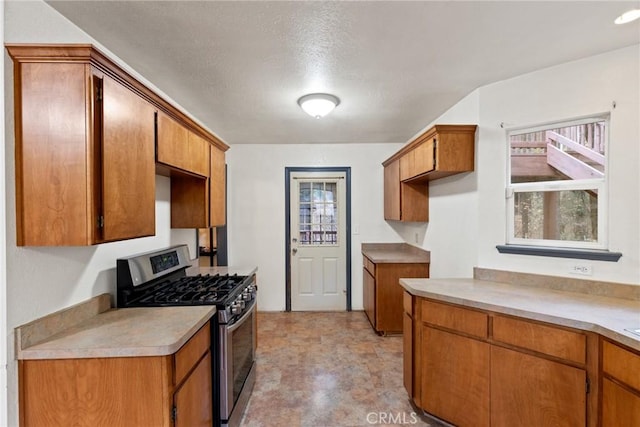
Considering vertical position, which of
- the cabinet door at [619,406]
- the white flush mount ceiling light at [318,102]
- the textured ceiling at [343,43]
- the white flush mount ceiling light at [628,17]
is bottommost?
the cabinet door at [619,406]

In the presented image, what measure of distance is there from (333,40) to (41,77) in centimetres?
141

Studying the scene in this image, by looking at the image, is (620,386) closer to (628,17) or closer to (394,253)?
(628,17)

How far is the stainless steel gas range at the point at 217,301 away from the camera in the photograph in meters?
1.84

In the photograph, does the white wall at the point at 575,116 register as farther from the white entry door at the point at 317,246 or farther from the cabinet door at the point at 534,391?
the white entry door at the point at 317,246

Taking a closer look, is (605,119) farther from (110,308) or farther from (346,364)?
(110,308)

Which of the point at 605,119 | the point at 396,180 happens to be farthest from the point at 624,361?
the point at 396,180

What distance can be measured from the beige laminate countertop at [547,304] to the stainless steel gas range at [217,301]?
126 centimetres

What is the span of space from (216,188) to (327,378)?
1980mm

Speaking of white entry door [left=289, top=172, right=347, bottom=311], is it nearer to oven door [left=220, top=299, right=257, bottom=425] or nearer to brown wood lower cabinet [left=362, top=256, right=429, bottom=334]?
brown wood lower cabinet [left=362, top=256, right=429, bottom=334]

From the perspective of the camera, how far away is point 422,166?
112 inches

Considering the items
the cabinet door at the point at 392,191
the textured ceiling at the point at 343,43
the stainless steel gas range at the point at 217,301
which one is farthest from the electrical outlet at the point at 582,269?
the stainless steel gas range at the point at 217,301

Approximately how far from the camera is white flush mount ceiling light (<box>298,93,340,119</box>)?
2.56 metres

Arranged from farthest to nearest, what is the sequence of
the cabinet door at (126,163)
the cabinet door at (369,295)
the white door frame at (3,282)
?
1. the cabinet door at (369,295)
2. the cabinet door at (126,163)
3. the white door frame at (3,282)

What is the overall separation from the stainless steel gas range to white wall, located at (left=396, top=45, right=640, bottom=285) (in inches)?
76.5
